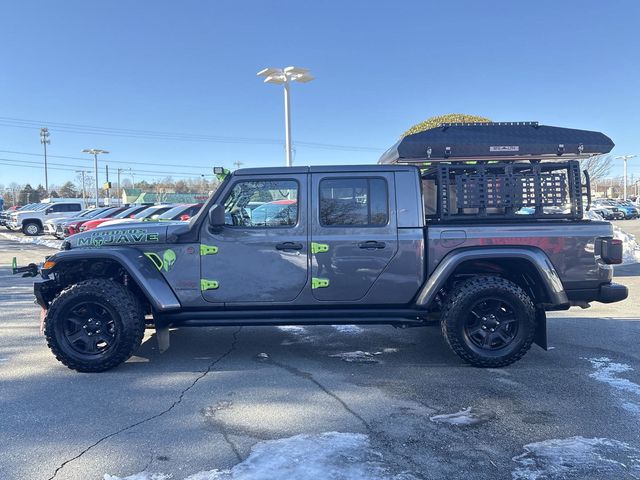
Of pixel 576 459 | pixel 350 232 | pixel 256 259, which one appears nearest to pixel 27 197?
pixel 256 259

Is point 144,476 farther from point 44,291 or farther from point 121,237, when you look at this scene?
point 44,291

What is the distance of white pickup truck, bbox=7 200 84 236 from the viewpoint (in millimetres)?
26688

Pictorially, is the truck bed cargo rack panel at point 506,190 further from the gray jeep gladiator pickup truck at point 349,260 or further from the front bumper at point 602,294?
the front bumper at point 602,294

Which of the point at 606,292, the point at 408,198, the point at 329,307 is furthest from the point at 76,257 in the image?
the point at 606,292

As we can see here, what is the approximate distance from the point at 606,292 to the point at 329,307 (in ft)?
8.73

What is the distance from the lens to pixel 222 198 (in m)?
4.88

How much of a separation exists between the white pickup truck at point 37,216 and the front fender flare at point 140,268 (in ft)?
78.9

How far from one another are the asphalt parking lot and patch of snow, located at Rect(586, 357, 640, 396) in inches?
0.7

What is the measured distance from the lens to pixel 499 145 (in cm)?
486

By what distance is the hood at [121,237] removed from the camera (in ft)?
16.0

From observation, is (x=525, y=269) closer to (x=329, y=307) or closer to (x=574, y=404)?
(x=574, y=404)

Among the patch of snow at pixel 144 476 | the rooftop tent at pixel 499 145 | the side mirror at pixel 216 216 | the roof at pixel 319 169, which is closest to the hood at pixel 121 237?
the side mirror at pixel 216 216

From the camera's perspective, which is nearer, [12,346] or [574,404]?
[574,404]

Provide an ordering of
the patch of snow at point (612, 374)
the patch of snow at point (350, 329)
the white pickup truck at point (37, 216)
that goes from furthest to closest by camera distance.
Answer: the white pickup truck at point (37, 216), the patch of snow at point (350, 329), the patch of snow at point (612, 374)
